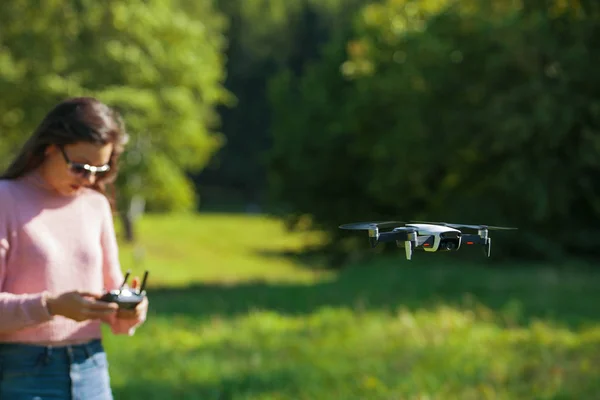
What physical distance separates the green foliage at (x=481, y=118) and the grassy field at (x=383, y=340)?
2.07m

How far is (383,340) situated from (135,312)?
6173 mm

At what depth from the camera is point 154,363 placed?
29.0ft

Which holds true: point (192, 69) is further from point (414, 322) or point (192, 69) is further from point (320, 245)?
point (414, 322)

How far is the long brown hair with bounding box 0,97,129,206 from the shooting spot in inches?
141

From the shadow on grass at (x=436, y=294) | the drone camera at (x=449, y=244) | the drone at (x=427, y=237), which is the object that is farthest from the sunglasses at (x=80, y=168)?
the shadow on grass at (x=436, y=294)

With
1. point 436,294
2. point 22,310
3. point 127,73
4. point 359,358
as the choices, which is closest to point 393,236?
point 22,310

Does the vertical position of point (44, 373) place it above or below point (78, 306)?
below

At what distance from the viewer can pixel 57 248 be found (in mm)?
3562

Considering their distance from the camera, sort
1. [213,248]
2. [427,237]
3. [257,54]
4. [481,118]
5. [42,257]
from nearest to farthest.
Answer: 1. [427,237]
2. [42,257]
3. [481,118]
4. [213,248]
5. [257,54]

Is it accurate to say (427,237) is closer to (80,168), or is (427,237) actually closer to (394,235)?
(394,235)

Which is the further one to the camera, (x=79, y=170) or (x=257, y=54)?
(x=257, y=54)

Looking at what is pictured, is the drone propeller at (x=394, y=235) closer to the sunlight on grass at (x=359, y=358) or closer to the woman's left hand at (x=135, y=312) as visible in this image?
the woman's left hand at (x=135, y=312)

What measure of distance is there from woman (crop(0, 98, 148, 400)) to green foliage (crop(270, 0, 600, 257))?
30.2 ft

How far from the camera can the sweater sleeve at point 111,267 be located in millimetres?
3801
